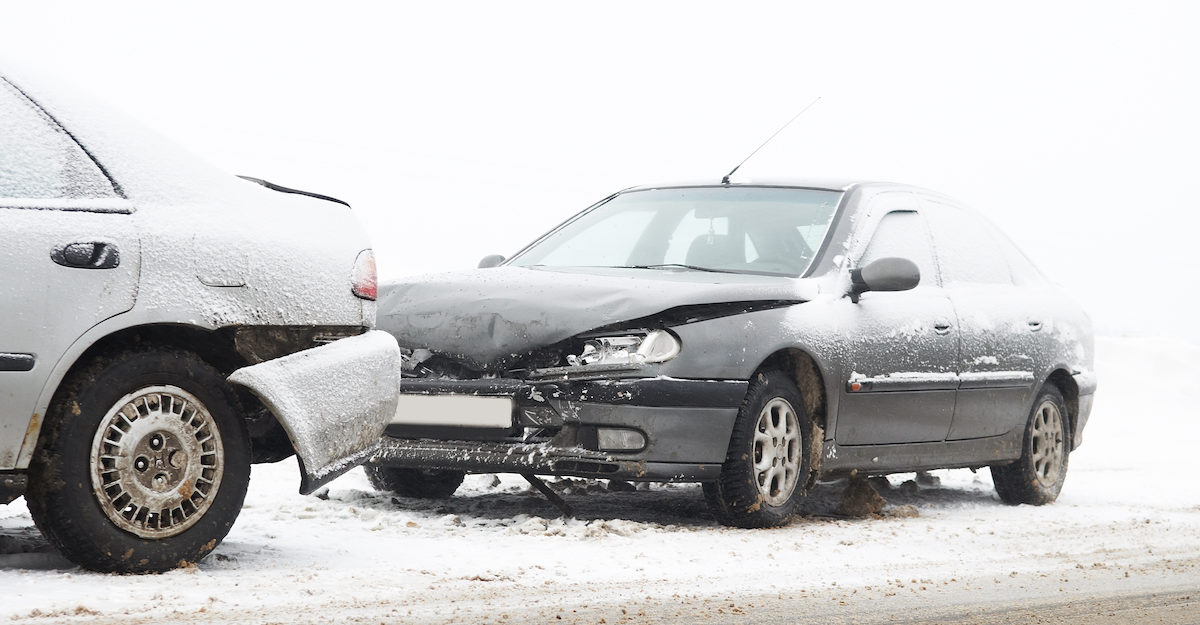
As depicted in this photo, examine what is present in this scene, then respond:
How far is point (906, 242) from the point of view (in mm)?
8086

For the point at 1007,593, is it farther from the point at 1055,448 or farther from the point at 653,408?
the point at 1055,448

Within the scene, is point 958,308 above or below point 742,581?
above

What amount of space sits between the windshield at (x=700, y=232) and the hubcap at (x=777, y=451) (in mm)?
797

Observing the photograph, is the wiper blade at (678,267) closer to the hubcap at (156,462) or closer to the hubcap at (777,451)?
the hubcap at (777,451)

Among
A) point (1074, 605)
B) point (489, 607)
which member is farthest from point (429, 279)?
point (1074, 605)

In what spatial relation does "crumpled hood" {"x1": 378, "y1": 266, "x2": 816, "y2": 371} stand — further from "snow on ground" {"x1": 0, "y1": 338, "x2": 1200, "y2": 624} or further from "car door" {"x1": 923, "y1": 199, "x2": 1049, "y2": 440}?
"car door" {"x1": 923, "y1": 199, "x2": 1049, "y2": 440}

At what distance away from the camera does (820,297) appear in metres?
7.16

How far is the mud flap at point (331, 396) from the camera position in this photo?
206 inches

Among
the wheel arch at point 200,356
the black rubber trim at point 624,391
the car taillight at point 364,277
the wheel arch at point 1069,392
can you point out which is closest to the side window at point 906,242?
the wheel arch at point 1069,392

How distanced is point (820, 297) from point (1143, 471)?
15.7ft

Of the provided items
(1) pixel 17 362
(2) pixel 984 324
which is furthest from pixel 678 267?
(1) pixel 17 362

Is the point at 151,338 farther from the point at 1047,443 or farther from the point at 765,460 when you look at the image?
the point at 1047,443

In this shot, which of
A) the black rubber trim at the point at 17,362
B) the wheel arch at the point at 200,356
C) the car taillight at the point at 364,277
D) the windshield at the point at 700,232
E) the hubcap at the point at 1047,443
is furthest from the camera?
the hubcap at the point at 1047,443

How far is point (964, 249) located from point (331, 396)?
4373 millimetres
